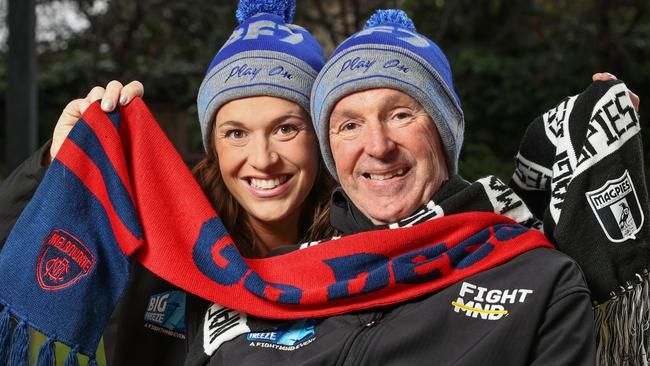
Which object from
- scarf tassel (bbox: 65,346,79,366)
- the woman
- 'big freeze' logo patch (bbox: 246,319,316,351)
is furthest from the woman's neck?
scarf tassel (bbox: 65,346,79,366)

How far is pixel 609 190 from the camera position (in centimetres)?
239

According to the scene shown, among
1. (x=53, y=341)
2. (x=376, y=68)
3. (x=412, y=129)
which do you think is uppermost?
(x=376, y=68)

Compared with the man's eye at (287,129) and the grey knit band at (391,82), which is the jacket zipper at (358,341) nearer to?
the grey knit band at (391,82)

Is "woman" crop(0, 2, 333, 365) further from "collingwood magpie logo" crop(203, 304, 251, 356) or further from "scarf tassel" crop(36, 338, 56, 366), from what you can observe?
"scarf tassel" crop(36, 338, 56, 366)

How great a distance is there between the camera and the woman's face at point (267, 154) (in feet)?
9.29

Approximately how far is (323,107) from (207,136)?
1.84ft

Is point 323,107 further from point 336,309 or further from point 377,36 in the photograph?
point 336,309

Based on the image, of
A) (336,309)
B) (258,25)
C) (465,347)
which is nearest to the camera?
(465,347)

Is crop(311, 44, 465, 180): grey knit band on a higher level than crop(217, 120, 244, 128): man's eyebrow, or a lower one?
lower

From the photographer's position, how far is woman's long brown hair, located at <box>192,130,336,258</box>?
3018 mm

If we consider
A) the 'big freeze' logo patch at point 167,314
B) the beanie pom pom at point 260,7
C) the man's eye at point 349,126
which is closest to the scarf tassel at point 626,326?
the man's eye at point 349,126

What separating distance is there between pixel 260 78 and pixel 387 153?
0.54 m

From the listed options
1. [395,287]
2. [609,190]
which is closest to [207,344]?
[395,287]

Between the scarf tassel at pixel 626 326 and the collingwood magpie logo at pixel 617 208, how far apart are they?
13 cm
